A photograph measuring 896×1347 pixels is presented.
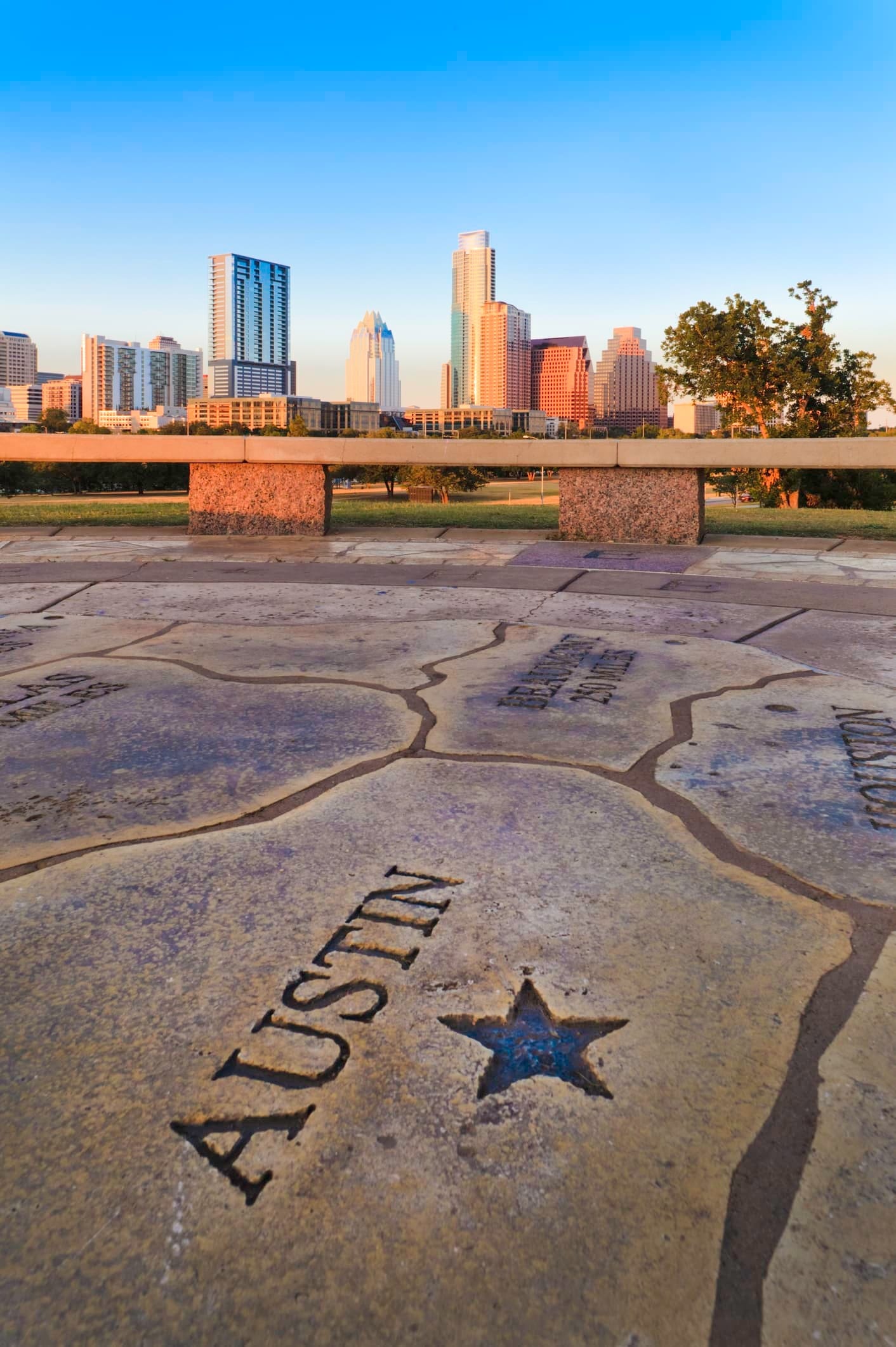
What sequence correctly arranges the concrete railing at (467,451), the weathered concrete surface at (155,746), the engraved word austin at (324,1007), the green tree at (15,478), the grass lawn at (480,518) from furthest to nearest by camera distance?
the green tree at (15,478), the grass lawn at (480,518), the concrete railing at (467,451), the weathered concrete surface at (155,746), the engraved word austin at (324,1007)


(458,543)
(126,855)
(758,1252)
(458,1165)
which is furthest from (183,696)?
(458,543)

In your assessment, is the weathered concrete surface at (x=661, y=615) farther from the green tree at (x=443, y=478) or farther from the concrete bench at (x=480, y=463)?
the green tree at (x=443, y=478)

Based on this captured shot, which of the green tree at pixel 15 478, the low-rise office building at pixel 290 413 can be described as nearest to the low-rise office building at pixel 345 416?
the low-rise office building at pixel 290 413

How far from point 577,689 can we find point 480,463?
519 centimetres

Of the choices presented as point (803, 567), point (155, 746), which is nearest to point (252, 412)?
point (803, 567)

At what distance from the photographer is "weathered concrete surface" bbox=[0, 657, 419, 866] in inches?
90.5

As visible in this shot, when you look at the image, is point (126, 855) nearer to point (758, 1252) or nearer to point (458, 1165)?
point (458, 1165)

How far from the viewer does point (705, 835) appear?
2174 millimetres

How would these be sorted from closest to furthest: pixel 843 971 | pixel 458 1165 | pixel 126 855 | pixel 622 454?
pixel 458 1165 → pixel 843 971 → pixel 126 855 → pixel 622 454

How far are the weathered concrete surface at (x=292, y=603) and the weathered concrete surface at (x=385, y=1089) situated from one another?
3.05 metres

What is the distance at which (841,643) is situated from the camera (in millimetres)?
4430

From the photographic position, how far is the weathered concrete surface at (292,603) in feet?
16.7

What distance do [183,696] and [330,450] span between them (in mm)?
5351

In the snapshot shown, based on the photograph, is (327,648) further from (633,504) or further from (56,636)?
(633,504)
